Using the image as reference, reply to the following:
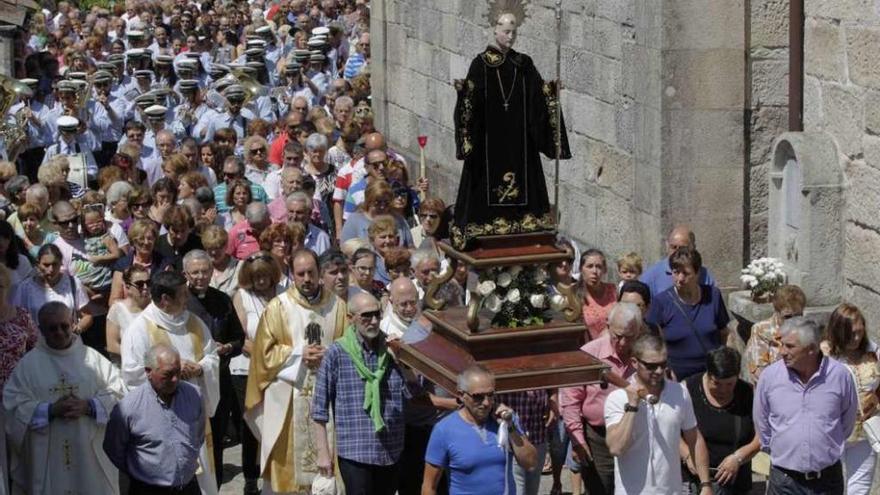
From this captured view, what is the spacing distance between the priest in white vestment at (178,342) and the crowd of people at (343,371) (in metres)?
0.01

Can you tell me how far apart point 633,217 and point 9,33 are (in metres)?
12.0

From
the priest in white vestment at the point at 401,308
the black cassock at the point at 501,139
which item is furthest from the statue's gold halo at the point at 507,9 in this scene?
the priest in white vestment at the point at 401,308

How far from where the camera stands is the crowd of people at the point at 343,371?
35.1 ft

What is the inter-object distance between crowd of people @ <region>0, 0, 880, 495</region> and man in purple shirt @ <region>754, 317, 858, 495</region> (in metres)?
0.01

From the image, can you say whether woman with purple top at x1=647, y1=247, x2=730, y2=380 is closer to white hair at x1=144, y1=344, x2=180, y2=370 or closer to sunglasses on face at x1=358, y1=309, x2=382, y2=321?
sunglasses on face at x1=358, y1=309, x2=382, y2=321

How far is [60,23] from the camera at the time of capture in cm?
3512

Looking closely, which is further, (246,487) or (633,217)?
(633,217)

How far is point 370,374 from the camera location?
11.2 meters

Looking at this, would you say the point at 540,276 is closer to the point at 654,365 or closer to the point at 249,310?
the point at 654,365

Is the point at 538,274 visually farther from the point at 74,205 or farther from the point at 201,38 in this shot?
the point at 201,38

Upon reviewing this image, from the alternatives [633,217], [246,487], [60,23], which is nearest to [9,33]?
[60,23]

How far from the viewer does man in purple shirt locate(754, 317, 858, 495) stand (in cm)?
1070

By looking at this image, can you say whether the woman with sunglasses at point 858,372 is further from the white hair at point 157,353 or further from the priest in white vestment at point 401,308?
the white hair at point 157,353

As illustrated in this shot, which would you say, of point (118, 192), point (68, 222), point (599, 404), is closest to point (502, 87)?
point (599, 404)
